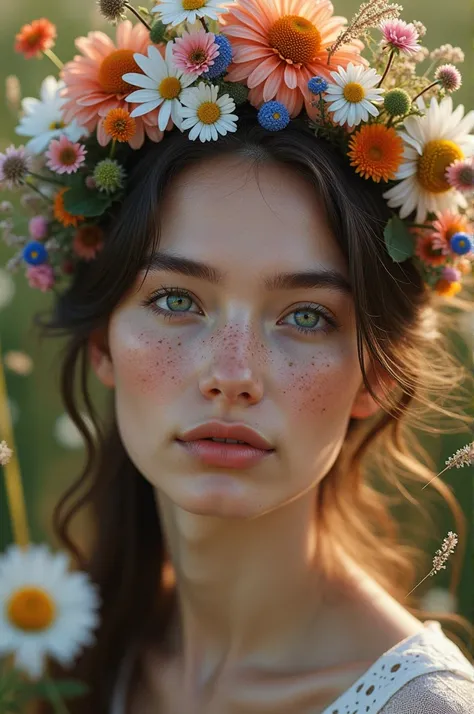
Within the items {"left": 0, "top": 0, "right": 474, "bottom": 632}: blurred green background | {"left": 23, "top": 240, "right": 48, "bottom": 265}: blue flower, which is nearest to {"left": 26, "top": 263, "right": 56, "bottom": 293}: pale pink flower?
{"left": 23, "top": 240, "right": 48, "bottom": 265}: blue flower

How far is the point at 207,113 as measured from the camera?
1.62 m

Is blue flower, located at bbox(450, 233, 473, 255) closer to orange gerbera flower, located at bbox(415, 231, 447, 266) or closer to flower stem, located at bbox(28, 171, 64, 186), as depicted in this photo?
orange gerbera flower, located at bbox(415, 231, 447, 266)

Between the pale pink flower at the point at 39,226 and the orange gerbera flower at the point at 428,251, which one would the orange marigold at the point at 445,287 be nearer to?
the orange gerbera flower at the point at 428,251

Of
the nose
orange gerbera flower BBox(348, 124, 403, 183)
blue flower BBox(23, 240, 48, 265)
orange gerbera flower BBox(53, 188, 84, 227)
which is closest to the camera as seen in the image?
the nose

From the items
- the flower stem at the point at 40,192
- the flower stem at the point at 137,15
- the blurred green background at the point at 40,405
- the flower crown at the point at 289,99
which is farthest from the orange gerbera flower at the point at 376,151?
the blurred green background at the point at 40,405

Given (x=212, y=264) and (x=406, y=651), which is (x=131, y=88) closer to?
(x=212, y=264)

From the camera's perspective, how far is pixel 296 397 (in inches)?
62.8

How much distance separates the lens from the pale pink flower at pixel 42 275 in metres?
1.97

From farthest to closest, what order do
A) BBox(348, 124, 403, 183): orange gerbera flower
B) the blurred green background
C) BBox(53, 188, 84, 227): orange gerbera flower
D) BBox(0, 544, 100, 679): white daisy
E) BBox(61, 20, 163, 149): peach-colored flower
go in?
the blurred green background < BBox(53, 188, 84, 227): orange gerbera flower < BBox(61, 20, 163, 149): peach-colored flower < BBox(348, 124, 403, 183): orange gerbera flower < BBox(0, 544, 100, 679): white daisy

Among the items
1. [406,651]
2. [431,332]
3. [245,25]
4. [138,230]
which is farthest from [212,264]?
[406,651]

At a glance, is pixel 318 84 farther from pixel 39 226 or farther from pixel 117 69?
pixel 39 226

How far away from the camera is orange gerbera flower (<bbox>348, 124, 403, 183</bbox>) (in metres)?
1.62

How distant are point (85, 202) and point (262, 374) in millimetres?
564

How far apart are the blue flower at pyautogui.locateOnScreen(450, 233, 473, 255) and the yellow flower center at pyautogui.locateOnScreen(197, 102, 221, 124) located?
53 cm
